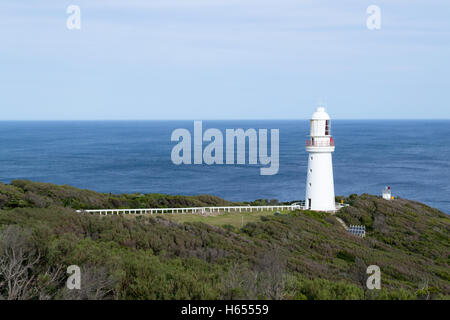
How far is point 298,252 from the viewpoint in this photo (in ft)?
59.1

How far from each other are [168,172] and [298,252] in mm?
55321

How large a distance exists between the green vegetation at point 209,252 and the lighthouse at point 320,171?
146 centimetres

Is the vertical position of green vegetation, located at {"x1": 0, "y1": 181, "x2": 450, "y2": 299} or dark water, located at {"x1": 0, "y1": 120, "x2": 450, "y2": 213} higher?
green vegetation, located at {"x1": 0, "y1": 181, "x2": 450, "y2": 299}

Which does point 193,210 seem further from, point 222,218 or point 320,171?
point 320,171

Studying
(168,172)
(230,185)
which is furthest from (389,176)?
(168,172)

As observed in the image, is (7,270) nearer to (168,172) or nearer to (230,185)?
(230,185)

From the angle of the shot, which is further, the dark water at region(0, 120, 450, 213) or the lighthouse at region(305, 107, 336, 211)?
the dark water at region(0, 120, 450, 213)

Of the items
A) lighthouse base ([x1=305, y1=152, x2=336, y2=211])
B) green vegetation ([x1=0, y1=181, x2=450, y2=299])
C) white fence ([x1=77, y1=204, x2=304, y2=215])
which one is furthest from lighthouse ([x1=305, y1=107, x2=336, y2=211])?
green vegetation ([x1=0, y1=181, x2=450, y2=299])

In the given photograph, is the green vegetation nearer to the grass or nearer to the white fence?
the grass

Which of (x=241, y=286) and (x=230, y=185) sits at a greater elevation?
(x=241, y=286)
